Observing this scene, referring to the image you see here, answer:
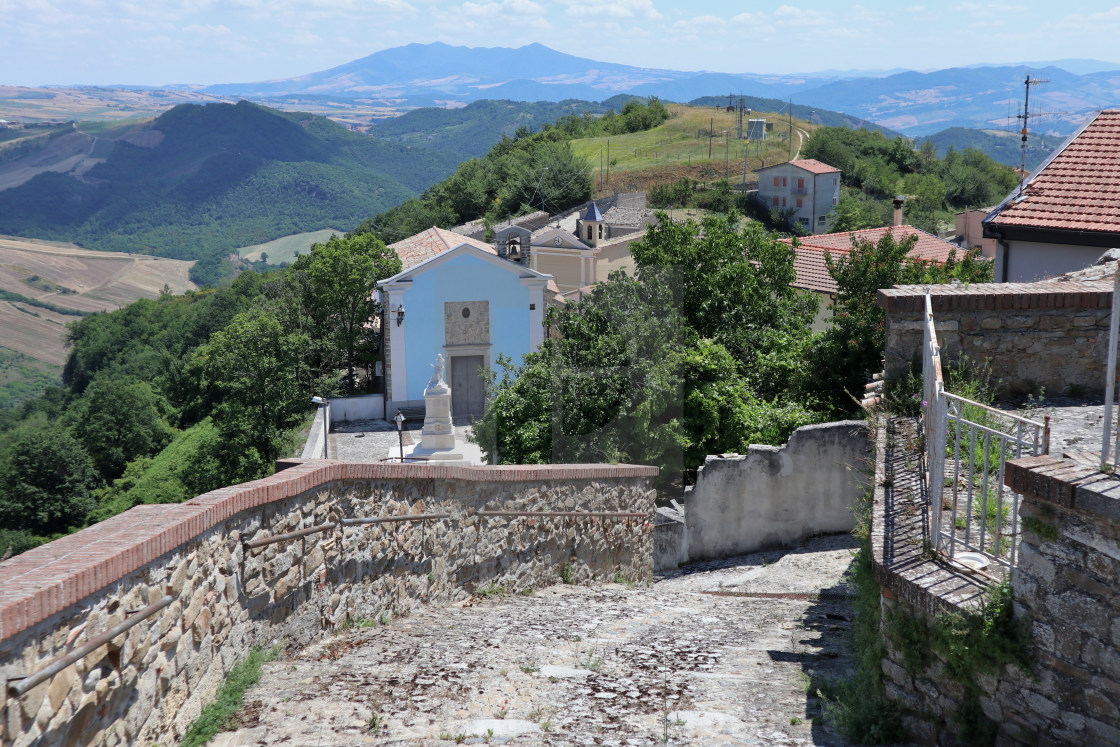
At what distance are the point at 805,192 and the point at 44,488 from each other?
61176 mm

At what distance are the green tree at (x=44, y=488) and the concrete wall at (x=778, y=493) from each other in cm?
4926

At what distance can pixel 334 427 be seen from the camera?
1121 inches

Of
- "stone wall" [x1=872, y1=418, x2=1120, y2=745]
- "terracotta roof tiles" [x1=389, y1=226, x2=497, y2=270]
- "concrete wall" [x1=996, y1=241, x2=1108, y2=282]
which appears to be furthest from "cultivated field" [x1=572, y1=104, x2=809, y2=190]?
"stone wall" [x1=872, y1=418, x2=1120, y2=745]

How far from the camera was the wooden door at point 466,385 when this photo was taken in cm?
2991

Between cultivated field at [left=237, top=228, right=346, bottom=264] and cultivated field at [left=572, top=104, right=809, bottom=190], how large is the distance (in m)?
83.8

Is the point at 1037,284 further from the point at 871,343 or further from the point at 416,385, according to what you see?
the point at 416,385

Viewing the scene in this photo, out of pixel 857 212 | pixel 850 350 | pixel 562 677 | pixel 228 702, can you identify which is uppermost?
pixel 857 212

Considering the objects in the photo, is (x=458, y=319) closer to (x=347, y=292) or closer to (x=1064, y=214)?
(x=347, y=292)

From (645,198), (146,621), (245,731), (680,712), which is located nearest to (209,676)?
(245,731)

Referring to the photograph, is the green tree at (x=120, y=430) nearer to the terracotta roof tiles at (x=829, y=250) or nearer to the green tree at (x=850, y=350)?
the terracotta roof tiles at (x=829, y=250)

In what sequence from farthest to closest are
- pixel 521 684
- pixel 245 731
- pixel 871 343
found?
pixel 871 343 < pixel 521 684 < pixel 245 731

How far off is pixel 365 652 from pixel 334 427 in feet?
76.2

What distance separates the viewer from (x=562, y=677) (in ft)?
18.4

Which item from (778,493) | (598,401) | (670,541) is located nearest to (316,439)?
(598,401)
